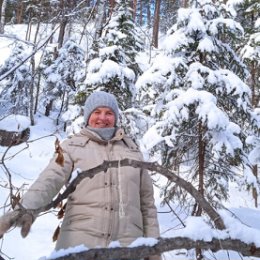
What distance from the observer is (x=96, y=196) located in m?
2.46

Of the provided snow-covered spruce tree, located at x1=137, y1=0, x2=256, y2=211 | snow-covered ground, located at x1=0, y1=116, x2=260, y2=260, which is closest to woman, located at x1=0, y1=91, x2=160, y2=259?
snow-covered ground, located at x1=0, y1=116, x2=260, y2=260

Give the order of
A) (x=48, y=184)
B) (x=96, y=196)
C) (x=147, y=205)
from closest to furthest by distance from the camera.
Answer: (x=48, y=184)
(x=96, y=196)
(x=147, y=205)

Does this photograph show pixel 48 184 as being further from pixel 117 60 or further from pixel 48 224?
pixel 117 60

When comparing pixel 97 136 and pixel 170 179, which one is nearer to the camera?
pixel 170 179

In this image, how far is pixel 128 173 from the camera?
8.48ft

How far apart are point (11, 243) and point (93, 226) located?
5.19m

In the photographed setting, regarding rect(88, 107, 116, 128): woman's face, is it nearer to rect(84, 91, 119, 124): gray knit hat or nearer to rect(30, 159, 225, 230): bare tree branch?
rect(84, 91, 119, 124): gray knit hat

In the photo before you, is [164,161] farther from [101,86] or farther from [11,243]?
[101,86]

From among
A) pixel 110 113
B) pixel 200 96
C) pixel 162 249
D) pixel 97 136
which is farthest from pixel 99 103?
pixel 200 96

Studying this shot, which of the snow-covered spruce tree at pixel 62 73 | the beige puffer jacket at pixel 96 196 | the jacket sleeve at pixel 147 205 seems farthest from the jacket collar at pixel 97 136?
the snow-covered spruce tree at pixel 62 73

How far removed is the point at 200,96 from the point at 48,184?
17.3ft

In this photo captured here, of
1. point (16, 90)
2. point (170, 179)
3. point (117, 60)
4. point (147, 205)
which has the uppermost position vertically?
point (117, 60)

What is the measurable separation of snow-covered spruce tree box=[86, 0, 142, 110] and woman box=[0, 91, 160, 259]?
28.0 ft

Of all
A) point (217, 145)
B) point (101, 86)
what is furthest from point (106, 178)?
point (101, 86)
